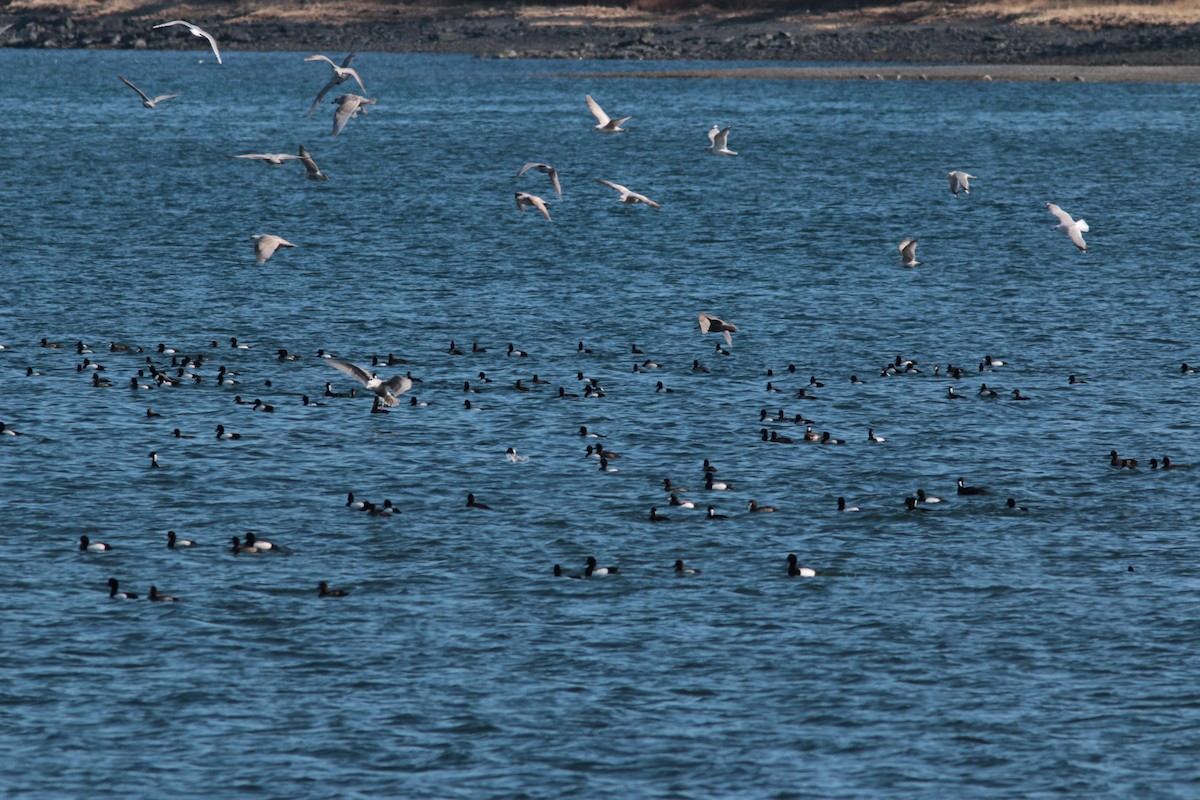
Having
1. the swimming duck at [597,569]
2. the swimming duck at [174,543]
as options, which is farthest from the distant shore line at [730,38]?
the swimming duck at [174,543]

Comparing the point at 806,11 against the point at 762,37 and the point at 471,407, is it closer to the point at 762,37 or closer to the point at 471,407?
the point at 762,37

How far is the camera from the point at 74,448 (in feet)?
117

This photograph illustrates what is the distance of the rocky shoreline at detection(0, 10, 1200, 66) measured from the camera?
14612 centimetres

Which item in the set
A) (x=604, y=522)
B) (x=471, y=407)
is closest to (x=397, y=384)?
(x=604, y=522)

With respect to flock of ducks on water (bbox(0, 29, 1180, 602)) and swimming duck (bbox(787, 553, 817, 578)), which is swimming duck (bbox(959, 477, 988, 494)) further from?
swimming duck (bbox(787, 553, 817, 578))

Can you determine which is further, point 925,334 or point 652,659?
point 925,334

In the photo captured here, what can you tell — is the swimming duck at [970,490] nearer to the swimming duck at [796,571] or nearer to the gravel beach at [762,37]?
the swimming duck at [796,571]

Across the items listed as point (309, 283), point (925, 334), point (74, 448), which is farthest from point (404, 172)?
point (74, 448)

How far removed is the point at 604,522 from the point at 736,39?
140 metres

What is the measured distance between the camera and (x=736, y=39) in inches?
6481

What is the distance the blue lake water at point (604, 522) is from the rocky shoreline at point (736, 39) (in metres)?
77.1

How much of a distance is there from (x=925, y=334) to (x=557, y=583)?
24417 millimetres

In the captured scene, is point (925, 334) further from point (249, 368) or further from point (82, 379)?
point (82, 379)

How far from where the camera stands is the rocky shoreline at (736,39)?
146125 millimetres
